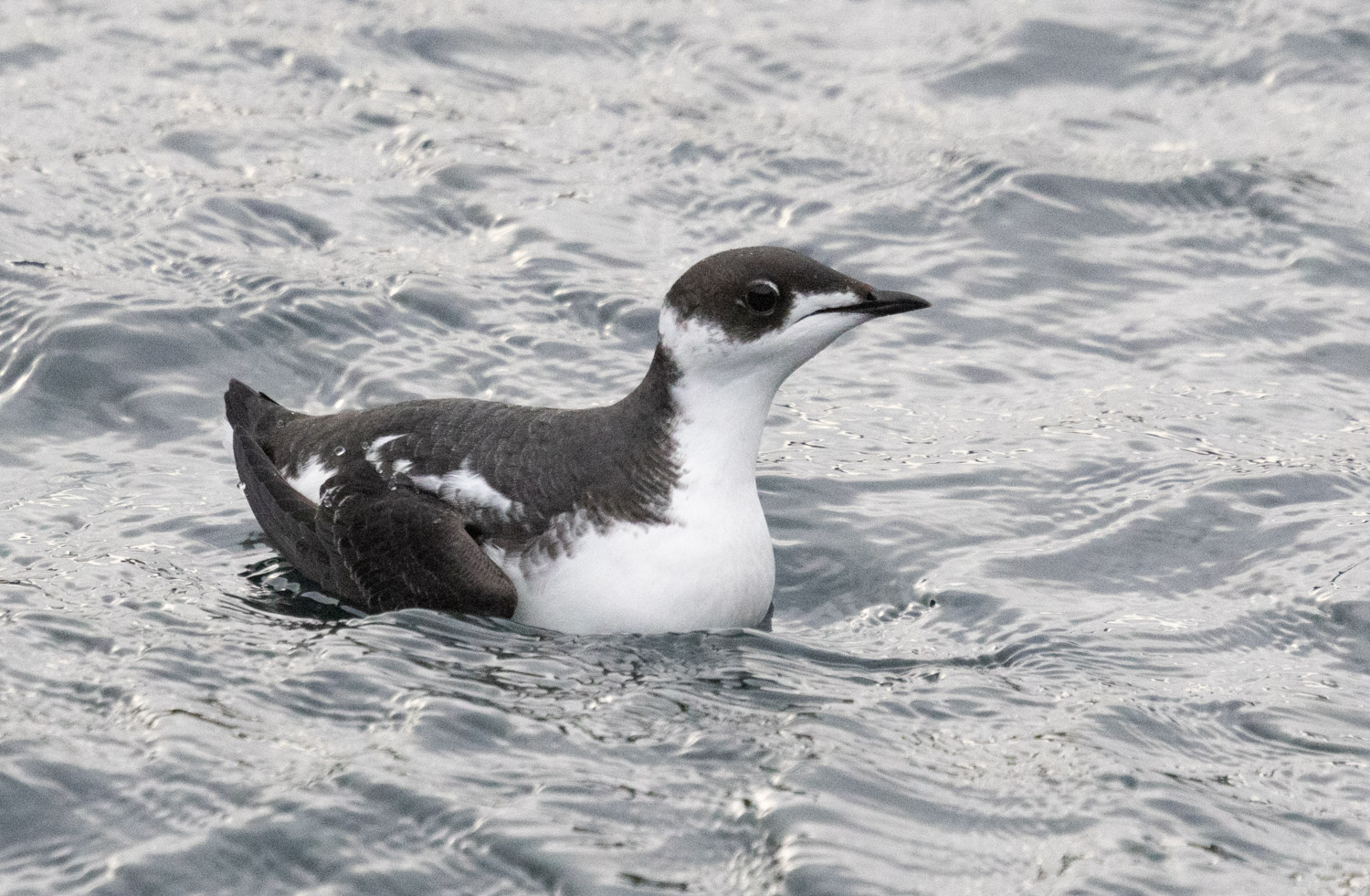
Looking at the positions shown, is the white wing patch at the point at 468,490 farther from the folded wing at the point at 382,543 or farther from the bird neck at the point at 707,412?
the bird neck at the point at 707,412

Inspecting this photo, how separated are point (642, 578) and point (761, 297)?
1.29 metres

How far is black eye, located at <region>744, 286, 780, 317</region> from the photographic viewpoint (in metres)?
7.68

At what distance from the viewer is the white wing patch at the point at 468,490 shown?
8.05m

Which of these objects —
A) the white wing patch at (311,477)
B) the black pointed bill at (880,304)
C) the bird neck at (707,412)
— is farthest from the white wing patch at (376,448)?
the black pointed bill at (880,304)

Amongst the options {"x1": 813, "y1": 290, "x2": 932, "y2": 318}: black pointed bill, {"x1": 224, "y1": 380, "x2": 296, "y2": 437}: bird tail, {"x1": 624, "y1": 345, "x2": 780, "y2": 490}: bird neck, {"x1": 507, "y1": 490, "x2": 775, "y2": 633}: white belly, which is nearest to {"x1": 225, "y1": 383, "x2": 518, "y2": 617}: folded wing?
{"x1": 507, "y1": 490, "x2": 775, "y2": 633}: white belly

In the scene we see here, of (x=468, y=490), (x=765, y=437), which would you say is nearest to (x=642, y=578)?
(x=468, y=490)

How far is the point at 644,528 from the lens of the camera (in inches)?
309

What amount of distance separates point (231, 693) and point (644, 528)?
6.03ft

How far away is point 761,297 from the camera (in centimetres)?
770

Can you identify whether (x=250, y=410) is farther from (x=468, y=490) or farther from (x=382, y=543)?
(x=468, y=490)

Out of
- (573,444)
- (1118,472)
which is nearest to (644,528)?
(573,444)

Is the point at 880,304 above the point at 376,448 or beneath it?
above

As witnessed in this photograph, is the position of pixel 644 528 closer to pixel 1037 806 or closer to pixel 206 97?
pixel 1037 806

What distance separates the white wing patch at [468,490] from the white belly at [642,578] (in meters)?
0.24
